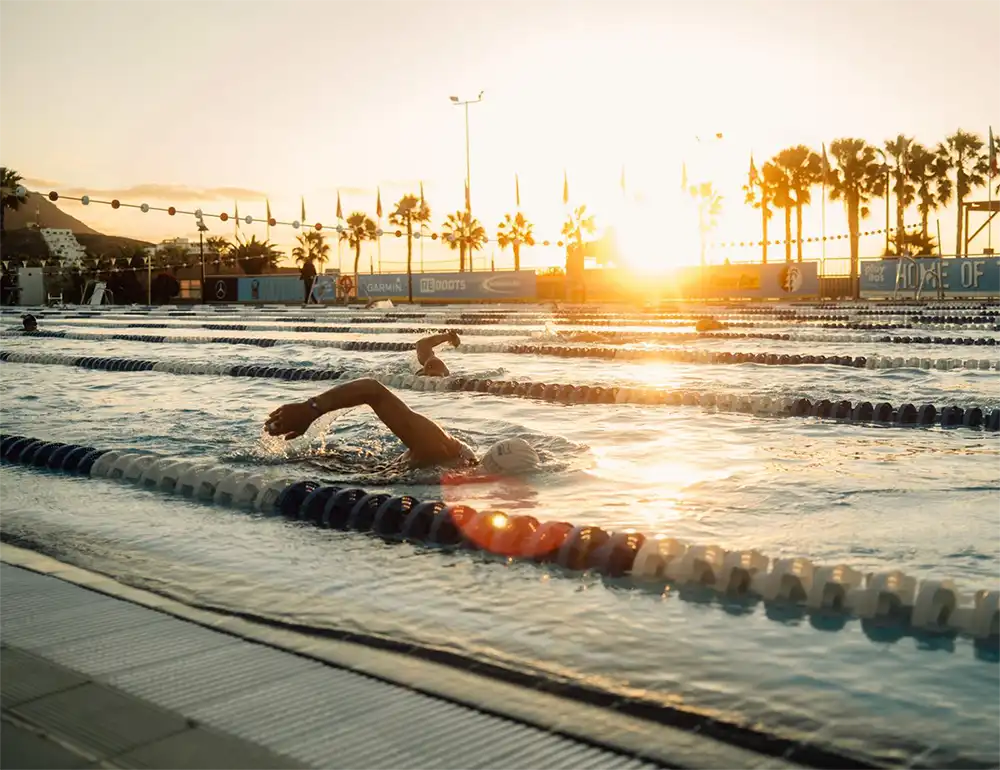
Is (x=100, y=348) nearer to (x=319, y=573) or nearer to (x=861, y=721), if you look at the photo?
(x=319, y=573)

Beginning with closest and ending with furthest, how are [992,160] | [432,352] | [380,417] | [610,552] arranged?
[610,552], [380,417], [432,352], [992,160]

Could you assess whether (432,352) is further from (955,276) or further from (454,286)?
(454,286)

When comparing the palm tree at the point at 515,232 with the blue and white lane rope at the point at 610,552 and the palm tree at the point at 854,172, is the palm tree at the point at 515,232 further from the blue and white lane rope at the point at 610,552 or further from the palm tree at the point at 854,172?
the blue and white lane rope at the point at 610,552

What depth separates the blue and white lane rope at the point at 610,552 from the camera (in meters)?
3.16

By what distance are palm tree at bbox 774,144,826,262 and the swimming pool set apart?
49.9 metres

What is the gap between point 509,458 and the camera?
5555mm

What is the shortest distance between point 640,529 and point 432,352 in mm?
4629

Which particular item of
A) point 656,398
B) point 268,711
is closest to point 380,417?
point 268,711

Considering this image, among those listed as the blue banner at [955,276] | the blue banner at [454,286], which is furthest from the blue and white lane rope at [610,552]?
the blue banner at [454,286]

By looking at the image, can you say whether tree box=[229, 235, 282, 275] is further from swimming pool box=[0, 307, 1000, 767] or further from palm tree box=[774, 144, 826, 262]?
swimming pool box=[0, 307, 1000, 767]

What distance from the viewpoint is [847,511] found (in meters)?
4.70

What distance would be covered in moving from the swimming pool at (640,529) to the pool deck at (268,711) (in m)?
0.26

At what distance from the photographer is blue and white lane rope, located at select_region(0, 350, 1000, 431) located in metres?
7.36

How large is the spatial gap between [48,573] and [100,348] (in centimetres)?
1300
